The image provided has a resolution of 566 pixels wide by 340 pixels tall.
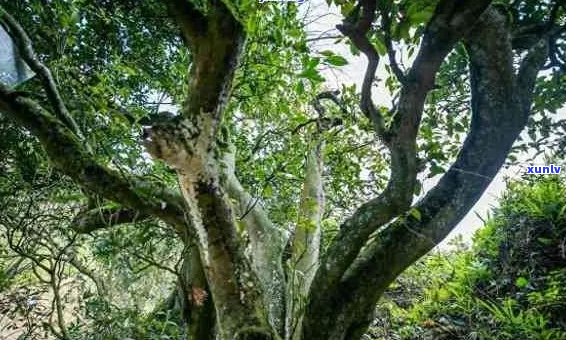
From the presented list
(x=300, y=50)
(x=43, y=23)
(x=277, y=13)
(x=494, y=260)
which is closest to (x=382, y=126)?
(x=300, y=50)

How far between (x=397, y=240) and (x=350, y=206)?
2587 mm

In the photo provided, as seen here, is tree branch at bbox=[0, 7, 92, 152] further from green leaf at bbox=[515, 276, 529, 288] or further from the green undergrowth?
Result: green leaf at bbox=[515, 276, 529, 288]

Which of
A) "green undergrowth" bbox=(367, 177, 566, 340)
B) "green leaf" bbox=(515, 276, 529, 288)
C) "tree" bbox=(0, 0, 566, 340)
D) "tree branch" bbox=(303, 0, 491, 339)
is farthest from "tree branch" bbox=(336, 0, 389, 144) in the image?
"green leaf" bbox=(515, 276, 529, 288)

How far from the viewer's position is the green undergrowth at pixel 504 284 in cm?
309

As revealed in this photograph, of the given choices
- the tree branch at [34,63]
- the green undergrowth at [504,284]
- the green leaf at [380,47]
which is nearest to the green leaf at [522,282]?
the green undergrowth at [504,284]

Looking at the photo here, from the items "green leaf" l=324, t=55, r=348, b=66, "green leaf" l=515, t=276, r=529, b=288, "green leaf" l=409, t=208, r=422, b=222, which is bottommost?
"green leaf" l=409, t=208, r=422, b=222

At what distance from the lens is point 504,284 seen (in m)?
3.72

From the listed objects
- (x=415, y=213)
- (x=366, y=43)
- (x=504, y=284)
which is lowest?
(x=415, y=213)

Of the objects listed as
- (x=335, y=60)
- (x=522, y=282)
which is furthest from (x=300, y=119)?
(x=522, y=282)

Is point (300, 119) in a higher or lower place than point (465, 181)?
higher

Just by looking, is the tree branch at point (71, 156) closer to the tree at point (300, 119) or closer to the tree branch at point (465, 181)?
the tree at point (300, 119)

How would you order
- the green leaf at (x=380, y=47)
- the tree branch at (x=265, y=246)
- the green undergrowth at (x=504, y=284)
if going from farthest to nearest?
the green undergrowth at (x=504, y=284), the tree branch at (x=265, y=246), the green leaf at (x=380, y=47)

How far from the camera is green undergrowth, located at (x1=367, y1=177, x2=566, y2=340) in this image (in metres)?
3.09

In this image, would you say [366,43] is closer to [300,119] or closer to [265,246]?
[300,119]
